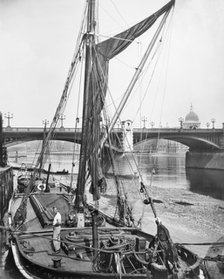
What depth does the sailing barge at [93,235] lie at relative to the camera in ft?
37.4

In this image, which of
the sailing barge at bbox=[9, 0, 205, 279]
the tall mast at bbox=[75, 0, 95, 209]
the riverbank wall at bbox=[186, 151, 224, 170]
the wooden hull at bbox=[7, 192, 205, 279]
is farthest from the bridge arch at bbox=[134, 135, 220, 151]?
the wooden hull at bbox=[7, 192, 205, 279]

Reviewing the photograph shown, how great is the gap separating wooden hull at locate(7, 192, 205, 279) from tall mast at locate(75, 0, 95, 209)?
2.67 meters

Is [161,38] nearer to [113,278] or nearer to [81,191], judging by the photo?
[81,191]

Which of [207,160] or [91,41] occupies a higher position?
[91,41]

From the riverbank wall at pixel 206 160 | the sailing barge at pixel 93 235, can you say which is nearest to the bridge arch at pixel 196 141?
the riverbank wall at pixel 206 160

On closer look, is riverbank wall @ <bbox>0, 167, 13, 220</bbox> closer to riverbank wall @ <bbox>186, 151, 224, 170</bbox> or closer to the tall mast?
the tall mast

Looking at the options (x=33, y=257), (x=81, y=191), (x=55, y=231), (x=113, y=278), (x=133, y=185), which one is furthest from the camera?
(x=133, y=185)

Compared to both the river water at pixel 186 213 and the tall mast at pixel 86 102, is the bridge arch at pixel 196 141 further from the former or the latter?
the tall mast at pixel 86 102

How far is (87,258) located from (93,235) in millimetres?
1108

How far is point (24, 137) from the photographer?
66.4 metres

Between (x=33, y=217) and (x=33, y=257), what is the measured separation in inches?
→ 304

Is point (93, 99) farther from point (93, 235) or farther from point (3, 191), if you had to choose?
point (3, 191)

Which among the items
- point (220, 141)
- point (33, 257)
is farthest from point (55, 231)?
point (220, 141)

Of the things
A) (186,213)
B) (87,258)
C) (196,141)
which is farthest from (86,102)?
(196,141)
